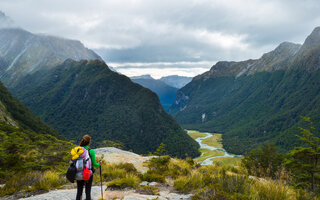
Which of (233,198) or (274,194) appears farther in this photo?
(274,194)

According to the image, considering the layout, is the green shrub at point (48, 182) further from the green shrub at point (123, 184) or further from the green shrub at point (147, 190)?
the green shrub at point (147, 190)

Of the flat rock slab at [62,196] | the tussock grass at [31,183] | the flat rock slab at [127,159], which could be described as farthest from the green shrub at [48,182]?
the flat rock slab at [127,159]

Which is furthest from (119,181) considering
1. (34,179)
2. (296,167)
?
(296,167)

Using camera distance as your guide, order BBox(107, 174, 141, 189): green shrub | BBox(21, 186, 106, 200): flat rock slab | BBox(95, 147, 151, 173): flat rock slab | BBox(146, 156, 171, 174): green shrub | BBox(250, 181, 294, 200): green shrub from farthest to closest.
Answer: BBox(95, 147, 151, 173): flat rock slab → BBox(146, 156, 171, 174): green shrub → BBox(107, 174, 141, 189): green shrub → BBox(21, 186, 106, 200): flat rock slab → BBox(250, 181, 294, 200): green shrub

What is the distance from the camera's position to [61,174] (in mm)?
12812

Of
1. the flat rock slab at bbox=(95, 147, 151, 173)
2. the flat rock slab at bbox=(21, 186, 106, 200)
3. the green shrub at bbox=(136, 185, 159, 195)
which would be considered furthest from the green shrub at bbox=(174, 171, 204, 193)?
the flat rock slab at bbox=(95, 147, 151, 173)

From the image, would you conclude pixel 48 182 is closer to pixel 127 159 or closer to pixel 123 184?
pixel 123 184

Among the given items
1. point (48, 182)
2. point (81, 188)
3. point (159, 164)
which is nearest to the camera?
point (81, 188)

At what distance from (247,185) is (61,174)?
438 inches

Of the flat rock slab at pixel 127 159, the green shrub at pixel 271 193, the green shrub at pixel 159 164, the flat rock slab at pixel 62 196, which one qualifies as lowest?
the flat rock slab at pixel 127 159

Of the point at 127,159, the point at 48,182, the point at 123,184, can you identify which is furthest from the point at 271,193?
the point at 127,159

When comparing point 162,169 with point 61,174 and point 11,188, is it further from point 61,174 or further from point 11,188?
point 11,188

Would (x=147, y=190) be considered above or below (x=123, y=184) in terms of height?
below

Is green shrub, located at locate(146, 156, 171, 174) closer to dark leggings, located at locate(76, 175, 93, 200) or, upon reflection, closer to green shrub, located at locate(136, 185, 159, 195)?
green shrub, located at locate(136, 185, 159, 195)
